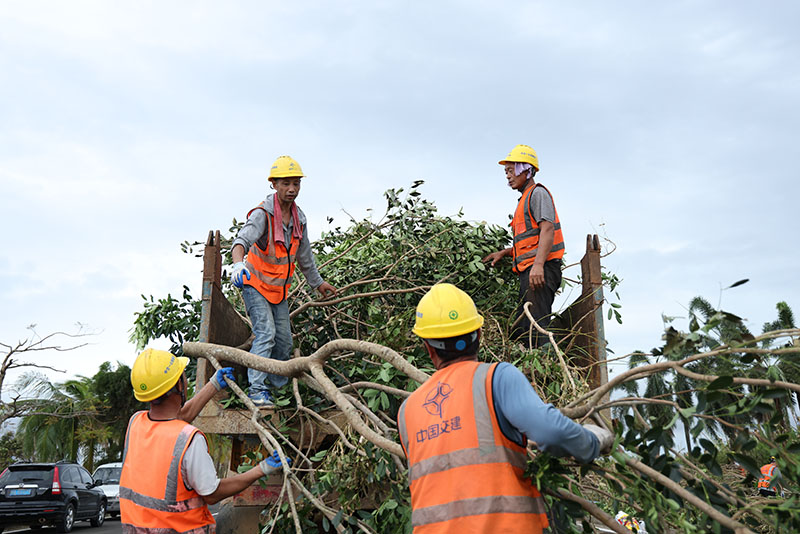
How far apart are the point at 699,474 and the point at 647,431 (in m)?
0.30

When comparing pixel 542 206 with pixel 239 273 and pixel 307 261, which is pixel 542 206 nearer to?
pixel 307 261

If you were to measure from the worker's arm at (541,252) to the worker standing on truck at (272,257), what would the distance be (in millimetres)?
1825

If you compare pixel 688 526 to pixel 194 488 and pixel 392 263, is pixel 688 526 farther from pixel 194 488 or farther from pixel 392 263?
pixel 392 263

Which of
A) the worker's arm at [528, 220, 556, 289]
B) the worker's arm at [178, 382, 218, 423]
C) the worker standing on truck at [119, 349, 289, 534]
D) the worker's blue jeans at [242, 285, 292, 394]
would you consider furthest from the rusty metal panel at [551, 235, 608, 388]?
the worker standing on truck at [119, 349, 289, 534]

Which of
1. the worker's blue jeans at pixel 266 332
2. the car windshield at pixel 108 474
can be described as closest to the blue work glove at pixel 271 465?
the worker's blue jeans at pixel 266 332

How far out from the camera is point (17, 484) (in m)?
13.2

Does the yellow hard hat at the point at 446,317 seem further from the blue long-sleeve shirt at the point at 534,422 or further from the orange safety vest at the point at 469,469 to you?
the blue long-sleeve shirt at the point at 534,422

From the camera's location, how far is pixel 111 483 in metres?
20.0

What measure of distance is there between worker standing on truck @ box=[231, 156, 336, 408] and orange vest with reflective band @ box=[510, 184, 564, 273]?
1756 mm

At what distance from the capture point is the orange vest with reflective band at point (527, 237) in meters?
5.50

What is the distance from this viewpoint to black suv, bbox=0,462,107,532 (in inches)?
513

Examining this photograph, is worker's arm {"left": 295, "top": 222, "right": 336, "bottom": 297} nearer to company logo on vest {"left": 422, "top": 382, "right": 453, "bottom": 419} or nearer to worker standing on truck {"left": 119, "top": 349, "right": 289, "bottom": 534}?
worker standing on truck {"left": 119, "top": 349, "right": 289, "bottom": 534}

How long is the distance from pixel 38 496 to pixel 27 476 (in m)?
0.49

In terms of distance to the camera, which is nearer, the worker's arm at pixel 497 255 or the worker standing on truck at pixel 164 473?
the worker standing on truck at pixel 164 473
